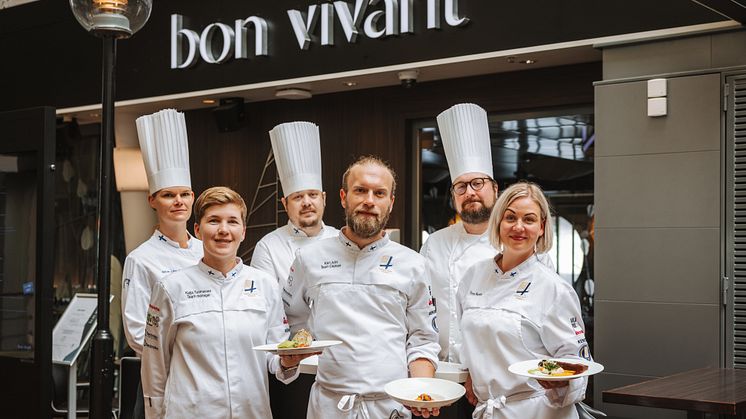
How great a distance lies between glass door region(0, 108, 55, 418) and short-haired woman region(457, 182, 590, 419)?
2.79 metres

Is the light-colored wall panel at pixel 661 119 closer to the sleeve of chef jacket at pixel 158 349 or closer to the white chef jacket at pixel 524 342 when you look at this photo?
the white chef jacket at pixel 524 342

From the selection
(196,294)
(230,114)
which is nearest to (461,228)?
(196,294)

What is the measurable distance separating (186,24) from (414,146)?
2.07 metres

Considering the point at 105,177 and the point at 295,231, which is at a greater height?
the point at 105,177

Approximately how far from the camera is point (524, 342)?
2955mm

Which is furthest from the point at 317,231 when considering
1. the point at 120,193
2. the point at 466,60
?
the point at 120,193

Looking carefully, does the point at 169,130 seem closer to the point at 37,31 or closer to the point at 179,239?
the point at 179,239

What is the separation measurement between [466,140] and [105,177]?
1967 mm

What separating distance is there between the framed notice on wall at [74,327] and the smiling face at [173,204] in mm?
1437

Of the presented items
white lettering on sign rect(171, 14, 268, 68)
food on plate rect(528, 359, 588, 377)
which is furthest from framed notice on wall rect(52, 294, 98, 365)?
food on plate rect(528, 359, 588, 377)

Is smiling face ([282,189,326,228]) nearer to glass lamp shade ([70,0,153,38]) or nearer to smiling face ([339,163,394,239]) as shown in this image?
smiling face ([339,163,394,239])

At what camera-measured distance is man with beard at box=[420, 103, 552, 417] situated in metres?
4.14

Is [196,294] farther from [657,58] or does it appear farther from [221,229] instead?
[657,58]

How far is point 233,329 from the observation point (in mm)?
3148
